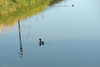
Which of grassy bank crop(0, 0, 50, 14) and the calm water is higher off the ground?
grassy bank crop(0, 0, 50, 14)

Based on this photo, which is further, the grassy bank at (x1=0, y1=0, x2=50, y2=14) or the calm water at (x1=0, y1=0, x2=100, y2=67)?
A: the grassy bank at (x1=0, y1=0, x2=50, y2=14)

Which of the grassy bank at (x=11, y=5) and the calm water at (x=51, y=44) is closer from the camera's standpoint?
the calm water at (x=51, y=44)

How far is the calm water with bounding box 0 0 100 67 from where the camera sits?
436 inches

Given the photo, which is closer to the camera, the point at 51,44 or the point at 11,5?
Result: the point at 51,44

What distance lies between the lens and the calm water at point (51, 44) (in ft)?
36.3

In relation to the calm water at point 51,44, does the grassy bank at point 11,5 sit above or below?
above

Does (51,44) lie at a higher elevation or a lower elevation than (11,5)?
lower

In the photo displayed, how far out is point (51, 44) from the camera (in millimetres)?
13633

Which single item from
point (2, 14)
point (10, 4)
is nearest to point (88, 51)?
point (2, 14)

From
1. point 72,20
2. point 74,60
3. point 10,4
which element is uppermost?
point 10,4

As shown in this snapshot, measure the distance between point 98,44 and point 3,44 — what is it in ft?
21.0

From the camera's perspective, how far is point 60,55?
11.8 metres

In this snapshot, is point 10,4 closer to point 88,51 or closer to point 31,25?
point 31,25

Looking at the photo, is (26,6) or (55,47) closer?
(55,47)
